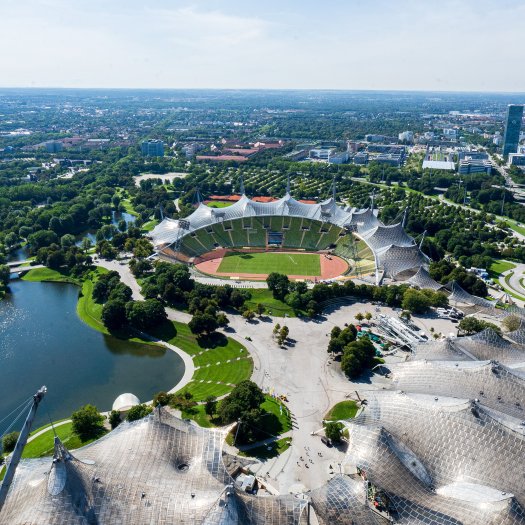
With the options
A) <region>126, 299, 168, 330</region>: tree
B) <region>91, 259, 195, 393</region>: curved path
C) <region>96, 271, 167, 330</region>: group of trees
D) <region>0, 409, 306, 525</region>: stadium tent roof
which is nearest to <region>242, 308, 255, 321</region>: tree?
<region>91, 259, 195, 393</region>: curved path

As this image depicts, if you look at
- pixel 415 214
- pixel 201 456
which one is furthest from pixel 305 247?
pixel 201 456

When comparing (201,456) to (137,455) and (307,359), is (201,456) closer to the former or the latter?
(137,455)

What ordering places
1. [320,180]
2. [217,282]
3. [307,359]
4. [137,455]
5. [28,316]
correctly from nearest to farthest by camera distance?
[137,455], [307,359], [28,316], [217,282], [320,180]

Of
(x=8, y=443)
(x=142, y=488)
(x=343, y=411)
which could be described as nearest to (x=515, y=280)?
(x=343, y=411)

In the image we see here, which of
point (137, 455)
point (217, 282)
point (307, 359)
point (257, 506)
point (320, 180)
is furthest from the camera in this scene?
point (320, 180)

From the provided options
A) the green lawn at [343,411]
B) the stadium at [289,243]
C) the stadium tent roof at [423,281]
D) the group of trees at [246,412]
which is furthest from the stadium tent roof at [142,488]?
the stadium at [289,243]

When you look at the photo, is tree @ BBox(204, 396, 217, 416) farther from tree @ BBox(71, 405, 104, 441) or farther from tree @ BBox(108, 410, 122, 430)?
tree @ BBox(71, 405, 104, 441)
